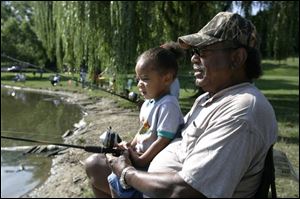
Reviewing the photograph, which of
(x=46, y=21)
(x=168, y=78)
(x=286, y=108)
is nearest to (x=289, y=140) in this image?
(x=46, y=21)

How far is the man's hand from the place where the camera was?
2051 millimetres

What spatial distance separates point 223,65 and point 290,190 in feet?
14.2

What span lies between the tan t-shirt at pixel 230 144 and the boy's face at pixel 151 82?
1.26ft

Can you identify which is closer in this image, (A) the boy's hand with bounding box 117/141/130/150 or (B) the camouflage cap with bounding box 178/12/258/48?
(B) the camouflage cap with bounding box 178/12/258/48

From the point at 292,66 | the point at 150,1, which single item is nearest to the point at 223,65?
the point at 150,1

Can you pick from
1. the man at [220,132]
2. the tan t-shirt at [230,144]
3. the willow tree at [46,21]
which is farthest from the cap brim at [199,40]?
the willow tree at [46,21]

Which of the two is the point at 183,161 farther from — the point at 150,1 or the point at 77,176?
the point at 150,1

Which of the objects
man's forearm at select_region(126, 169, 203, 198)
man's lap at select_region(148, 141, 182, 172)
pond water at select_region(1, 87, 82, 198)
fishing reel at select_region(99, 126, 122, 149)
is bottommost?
pond water at select_region(1, 87, 82, 198)

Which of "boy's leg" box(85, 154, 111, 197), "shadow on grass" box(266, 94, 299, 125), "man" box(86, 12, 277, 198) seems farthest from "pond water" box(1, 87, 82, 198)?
"shadow on grass" box(266, 94, 299, 125)

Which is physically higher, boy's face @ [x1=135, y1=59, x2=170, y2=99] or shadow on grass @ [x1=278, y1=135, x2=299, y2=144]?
boy's face @ [x1=135, y1=59, x2=170, y2=99]

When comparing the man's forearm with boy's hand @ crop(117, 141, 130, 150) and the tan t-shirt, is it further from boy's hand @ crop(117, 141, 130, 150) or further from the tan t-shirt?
boy's hand @ crop(117, 141, 130, 150)

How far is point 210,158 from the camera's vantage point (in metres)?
1.72

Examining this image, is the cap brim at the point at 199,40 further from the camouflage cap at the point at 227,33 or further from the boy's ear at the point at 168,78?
the boy's ear at the point at 168,78

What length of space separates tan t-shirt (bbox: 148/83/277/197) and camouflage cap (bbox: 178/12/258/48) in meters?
0.19
